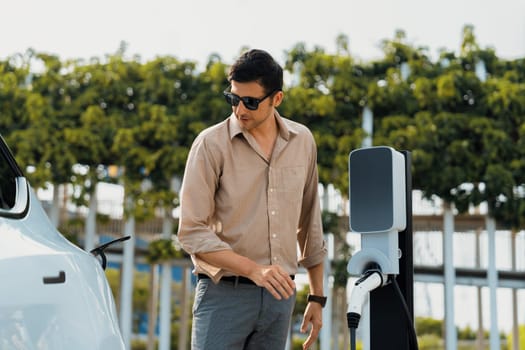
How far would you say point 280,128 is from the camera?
92.4 inches

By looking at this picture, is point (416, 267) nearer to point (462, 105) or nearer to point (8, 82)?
point (462, 105)

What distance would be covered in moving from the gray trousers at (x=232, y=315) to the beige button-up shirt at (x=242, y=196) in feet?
0.21

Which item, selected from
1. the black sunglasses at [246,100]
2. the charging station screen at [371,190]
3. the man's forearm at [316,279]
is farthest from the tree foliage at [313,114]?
the charging station screen at [371,190]

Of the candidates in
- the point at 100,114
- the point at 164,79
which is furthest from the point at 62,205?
the point at 164,79

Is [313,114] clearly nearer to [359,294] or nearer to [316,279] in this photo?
[316,279]

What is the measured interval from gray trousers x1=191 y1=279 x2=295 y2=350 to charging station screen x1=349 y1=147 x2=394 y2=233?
379mm

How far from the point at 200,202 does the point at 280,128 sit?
15.8 inches

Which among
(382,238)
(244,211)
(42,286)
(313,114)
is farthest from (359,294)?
(313,114)

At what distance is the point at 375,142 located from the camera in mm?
9602

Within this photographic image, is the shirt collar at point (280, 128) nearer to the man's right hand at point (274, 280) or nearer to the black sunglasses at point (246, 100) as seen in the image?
the black sunglasses at point (246, 100)

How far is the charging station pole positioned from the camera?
2008mm

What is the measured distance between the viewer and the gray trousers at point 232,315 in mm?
2150

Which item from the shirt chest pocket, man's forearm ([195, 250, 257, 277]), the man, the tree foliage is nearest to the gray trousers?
the man

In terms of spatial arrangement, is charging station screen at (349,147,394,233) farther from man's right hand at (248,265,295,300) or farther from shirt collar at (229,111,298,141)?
shirt collar at (229,111,298,141)
